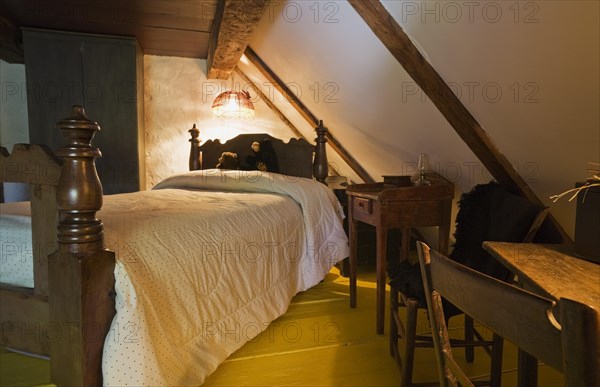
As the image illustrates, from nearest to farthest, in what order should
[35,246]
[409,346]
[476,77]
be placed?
[35,246]
[409,346]
[476,77]

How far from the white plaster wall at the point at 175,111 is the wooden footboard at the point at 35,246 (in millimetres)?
2853

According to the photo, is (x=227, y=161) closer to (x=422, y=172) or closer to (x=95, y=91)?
(x=95, y=91)

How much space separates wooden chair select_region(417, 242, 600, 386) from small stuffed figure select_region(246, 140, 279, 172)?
8.86 feet

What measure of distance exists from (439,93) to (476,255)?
2.70 ft

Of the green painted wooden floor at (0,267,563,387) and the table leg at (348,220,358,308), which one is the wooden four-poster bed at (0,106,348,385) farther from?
the table leg at (348,220,358,308)

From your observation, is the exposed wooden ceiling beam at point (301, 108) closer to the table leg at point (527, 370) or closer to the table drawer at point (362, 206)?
the table drawer at point (362, 206)

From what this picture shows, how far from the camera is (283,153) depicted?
11.0ft

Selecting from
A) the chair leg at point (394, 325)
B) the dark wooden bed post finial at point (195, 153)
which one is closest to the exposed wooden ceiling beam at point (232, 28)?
the dark wooden bed post finial at point (195, 153)

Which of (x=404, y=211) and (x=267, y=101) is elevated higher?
(x=267, y=101)

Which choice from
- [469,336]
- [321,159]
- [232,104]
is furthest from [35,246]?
[232,104]

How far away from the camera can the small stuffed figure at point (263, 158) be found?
133 inches

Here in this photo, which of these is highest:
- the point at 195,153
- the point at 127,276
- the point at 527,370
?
the point at 195,153

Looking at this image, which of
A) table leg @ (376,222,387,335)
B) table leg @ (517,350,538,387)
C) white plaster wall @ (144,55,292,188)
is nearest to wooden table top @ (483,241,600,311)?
table leg @ (517,350,538,387)

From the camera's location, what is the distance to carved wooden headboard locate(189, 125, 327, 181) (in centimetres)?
303
